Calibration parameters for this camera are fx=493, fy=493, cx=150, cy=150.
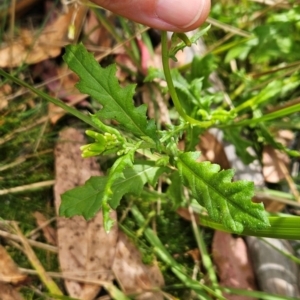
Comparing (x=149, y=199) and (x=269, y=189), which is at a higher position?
(x=149, y=199)

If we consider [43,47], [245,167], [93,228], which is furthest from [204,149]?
[43,47]

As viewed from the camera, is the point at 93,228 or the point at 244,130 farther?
the point at 244,130

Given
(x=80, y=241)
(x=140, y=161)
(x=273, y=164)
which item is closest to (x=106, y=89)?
(x=140, y=161)

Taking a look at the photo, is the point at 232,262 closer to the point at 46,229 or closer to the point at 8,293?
the point at 46,229

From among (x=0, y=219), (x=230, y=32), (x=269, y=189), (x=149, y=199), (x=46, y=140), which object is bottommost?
(x=269, y=189)

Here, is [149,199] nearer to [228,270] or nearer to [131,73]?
[228,270]

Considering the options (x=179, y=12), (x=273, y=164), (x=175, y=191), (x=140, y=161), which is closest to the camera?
(x=179, y=12)

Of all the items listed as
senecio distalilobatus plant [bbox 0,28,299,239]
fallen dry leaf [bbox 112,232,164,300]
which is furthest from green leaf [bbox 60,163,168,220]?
fallen dry leaf [bbox 112,232,164,300]
